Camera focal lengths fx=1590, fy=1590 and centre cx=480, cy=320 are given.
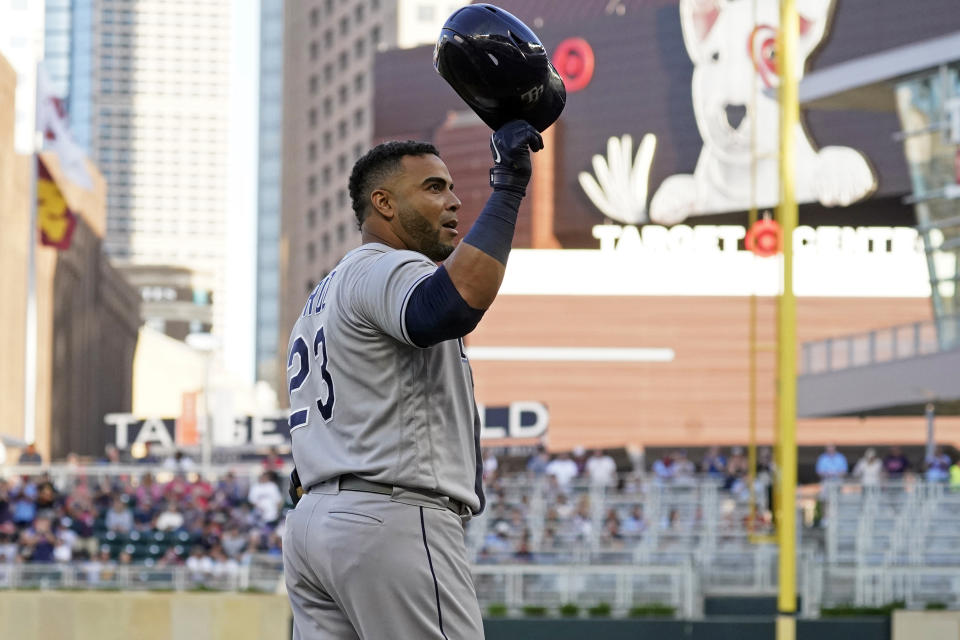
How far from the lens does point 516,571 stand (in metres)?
16.3

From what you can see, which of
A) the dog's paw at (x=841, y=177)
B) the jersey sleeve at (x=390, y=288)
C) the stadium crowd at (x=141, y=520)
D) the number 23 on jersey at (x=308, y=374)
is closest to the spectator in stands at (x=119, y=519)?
the stadium crowd at (x=141, y=520)

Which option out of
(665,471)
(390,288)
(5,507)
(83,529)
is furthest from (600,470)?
(390,288)

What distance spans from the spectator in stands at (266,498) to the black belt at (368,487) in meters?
16.9

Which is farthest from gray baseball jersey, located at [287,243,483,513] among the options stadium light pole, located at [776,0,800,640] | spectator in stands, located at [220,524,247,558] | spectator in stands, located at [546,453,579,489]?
spectator in stands, located at [546,453,579,489]

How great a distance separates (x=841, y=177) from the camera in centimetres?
4566

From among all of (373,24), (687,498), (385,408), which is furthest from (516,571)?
(373,24)

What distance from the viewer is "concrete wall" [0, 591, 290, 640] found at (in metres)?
16.5

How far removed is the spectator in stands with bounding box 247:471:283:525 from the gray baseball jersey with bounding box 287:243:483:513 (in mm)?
16898

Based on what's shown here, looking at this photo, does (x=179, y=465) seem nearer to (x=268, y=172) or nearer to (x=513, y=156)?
(x=513, y=156)

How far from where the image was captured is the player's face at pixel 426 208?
3631 mm

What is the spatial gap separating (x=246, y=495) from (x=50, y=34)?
604 ft

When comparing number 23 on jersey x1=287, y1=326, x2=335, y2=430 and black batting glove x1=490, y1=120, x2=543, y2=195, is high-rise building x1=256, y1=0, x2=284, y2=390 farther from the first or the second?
black batting glove x1=490, y1=120, x2=543, y2=195

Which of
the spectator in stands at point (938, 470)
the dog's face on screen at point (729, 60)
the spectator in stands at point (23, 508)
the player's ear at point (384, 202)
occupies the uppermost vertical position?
the dog's face on screen at point (729, 60)

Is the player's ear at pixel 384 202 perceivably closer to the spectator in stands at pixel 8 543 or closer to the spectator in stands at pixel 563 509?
the spectator in stands at pixel 8 543
